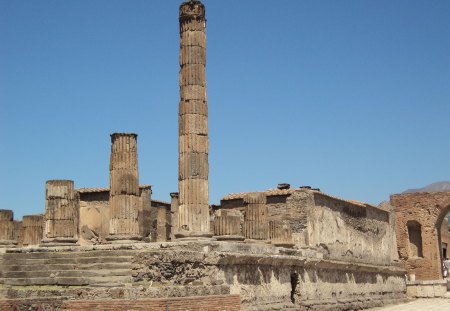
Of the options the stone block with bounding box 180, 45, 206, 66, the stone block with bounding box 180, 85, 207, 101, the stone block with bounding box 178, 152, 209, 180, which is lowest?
the stone block with bounding box 178, 152, 209, 180

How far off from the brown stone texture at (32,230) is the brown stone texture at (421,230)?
17515 millimetres

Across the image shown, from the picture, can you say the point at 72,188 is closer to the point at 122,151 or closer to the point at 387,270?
the point at 122,151

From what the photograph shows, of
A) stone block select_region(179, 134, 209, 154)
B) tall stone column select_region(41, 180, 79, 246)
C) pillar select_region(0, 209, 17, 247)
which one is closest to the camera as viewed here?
stone block select_region(179, 134, 209, 154)

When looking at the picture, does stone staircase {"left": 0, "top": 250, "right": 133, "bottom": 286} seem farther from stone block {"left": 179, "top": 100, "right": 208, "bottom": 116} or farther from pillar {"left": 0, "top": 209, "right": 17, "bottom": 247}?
stone block {"left": 179, "top": 100, "right": 208, "bottom": 116}

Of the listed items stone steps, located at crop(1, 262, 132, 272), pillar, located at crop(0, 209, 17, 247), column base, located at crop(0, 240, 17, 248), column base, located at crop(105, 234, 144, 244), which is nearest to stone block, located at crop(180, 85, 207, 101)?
column base, located at crop(105, 234, 144, 244)

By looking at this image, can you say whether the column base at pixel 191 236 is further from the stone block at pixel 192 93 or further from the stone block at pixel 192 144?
the stone block at pixel 192 93

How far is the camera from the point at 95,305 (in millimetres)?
11500

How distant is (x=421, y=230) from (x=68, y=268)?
2042cm

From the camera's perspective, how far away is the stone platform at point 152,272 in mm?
12891

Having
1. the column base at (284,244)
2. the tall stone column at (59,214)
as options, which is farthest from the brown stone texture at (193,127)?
the column base at (284,244)

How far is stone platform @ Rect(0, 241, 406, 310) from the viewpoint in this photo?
12.9 m

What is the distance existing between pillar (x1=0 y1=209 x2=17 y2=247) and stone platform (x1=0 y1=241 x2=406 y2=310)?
3.25m

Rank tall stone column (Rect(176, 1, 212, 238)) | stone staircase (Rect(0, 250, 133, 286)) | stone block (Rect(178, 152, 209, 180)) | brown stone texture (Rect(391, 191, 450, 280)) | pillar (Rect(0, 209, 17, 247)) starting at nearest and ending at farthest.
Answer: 1. stone staircase (Rect(0, 250, 133, 286))
2. tall stone column (Rect(176, 1, 212, 238))
3. stone block (Rect(178, 152, 209, 180))
4. pillar (Rect(0, 209, 17, 247))
5. brown stone texture (Rect(391, 191, 450, 280))

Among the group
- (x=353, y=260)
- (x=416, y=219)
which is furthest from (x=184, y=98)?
(x=416, y=219)
